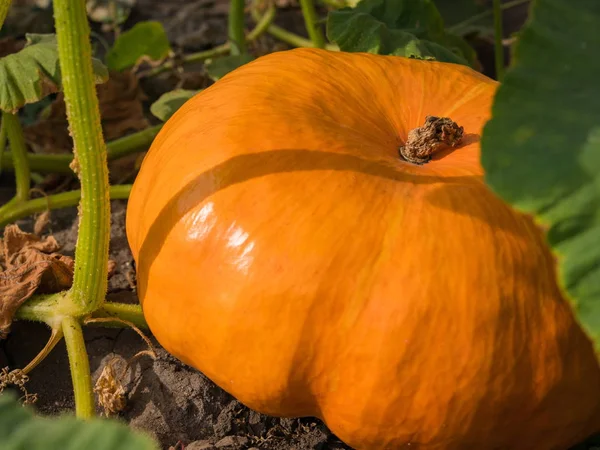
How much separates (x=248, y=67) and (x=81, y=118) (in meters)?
0.44

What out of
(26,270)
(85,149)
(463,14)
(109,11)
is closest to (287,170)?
(85,149)

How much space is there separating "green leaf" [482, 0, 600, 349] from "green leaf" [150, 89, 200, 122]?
1.29 meters

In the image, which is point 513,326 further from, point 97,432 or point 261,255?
point 97,432

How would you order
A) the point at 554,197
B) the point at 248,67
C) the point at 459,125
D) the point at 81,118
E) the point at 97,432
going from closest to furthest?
1. the point at 97,432
2. the point at 554,197
3. the point at 81,118
4. the point at 459,125
5. the point at 248,67

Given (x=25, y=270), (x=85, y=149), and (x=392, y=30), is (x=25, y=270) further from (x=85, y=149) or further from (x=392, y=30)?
(x=392, y=30)

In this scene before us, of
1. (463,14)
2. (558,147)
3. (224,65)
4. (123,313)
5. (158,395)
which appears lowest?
(158,395)

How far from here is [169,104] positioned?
7.63 ft

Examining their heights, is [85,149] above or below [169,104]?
above

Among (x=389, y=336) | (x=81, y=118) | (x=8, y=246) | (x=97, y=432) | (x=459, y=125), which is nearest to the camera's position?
(x=97, y=432)

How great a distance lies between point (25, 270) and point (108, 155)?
64 centimetres

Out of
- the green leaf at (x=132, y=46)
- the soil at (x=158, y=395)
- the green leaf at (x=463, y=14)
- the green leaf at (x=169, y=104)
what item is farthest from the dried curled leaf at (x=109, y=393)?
the green leaf at (x=463, y=14)

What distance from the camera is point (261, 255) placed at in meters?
1.46

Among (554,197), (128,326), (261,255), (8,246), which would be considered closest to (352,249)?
(261,255)

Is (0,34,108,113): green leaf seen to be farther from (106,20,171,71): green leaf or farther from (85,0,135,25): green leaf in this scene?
(85,0,135,25): green leaf
